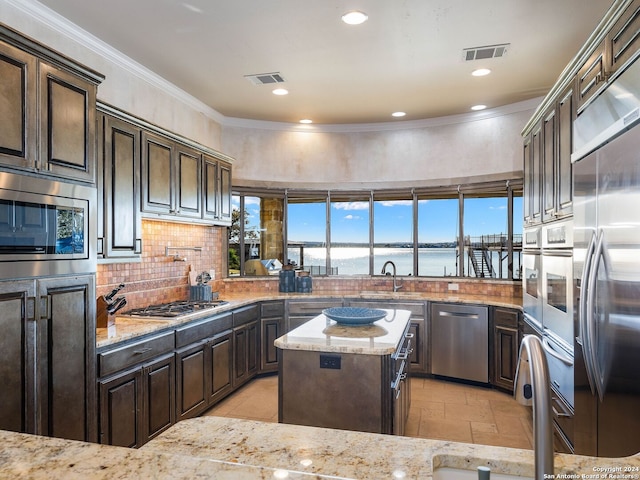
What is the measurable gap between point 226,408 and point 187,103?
10.4 ft

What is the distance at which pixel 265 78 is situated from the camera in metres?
4.23

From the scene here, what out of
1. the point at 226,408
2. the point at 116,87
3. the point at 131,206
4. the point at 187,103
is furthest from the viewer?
the point at 187,103

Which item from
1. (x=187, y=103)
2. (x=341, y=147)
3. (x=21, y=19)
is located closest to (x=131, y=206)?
(x=21, y=19)

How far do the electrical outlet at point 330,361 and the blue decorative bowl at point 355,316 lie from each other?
20.0 inches

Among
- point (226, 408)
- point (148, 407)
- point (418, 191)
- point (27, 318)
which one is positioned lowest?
point (226, 408)

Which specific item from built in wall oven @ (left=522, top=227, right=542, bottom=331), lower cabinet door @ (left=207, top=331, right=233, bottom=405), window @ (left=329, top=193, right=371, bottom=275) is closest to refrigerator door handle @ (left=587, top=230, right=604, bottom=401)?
built in wall oven @ (left=522, top=227, right=542, bottom=331)

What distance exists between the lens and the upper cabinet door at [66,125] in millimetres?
2281

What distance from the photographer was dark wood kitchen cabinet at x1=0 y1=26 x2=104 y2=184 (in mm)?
2092

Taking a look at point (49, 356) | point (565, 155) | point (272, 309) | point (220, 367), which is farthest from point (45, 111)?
point (272, 309)

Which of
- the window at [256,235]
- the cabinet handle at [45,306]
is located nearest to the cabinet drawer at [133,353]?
the cabinet handle at [45,306]

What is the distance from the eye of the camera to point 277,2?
2918 millimetres

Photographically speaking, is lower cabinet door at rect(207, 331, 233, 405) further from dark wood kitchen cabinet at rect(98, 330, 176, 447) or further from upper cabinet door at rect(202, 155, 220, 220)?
upper cabinet door at rect(202, 155, 220, 220)

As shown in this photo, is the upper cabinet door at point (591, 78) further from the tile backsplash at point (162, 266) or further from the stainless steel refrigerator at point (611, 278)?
the tile backsplash at point (162, 266)

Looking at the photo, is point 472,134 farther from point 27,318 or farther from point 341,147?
point 27,318
